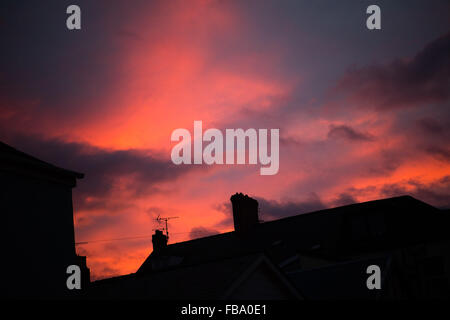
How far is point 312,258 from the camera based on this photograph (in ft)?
97.0

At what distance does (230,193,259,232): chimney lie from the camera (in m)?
44.1

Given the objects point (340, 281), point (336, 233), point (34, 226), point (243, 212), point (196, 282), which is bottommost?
point (340, 281)

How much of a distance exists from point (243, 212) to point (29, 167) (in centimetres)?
3226

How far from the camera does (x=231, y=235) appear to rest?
4472 centimetres

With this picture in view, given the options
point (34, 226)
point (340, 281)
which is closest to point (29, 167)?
point (34, 226)

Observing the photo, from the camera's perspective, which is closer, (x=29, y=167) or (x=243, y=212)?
(x=29, y=167)

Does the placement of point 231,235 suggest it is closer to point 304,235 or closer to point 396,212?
point 304,235

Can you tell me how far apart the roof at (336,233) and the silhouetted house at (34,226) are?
1538 centimetres

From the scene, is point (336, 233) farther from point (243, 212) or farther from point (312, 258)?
point (243, 212)

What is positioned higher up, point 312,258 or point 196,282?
point 196,282

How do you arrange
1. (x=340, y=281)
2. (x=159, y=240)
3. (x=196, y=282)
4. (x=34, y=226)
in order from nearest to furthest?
(x=34, y=226), (x=196, y=282), (x=340, y=281), (x=159, y=240)

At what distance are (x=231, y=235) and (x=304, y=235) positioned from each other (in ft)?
27.7
